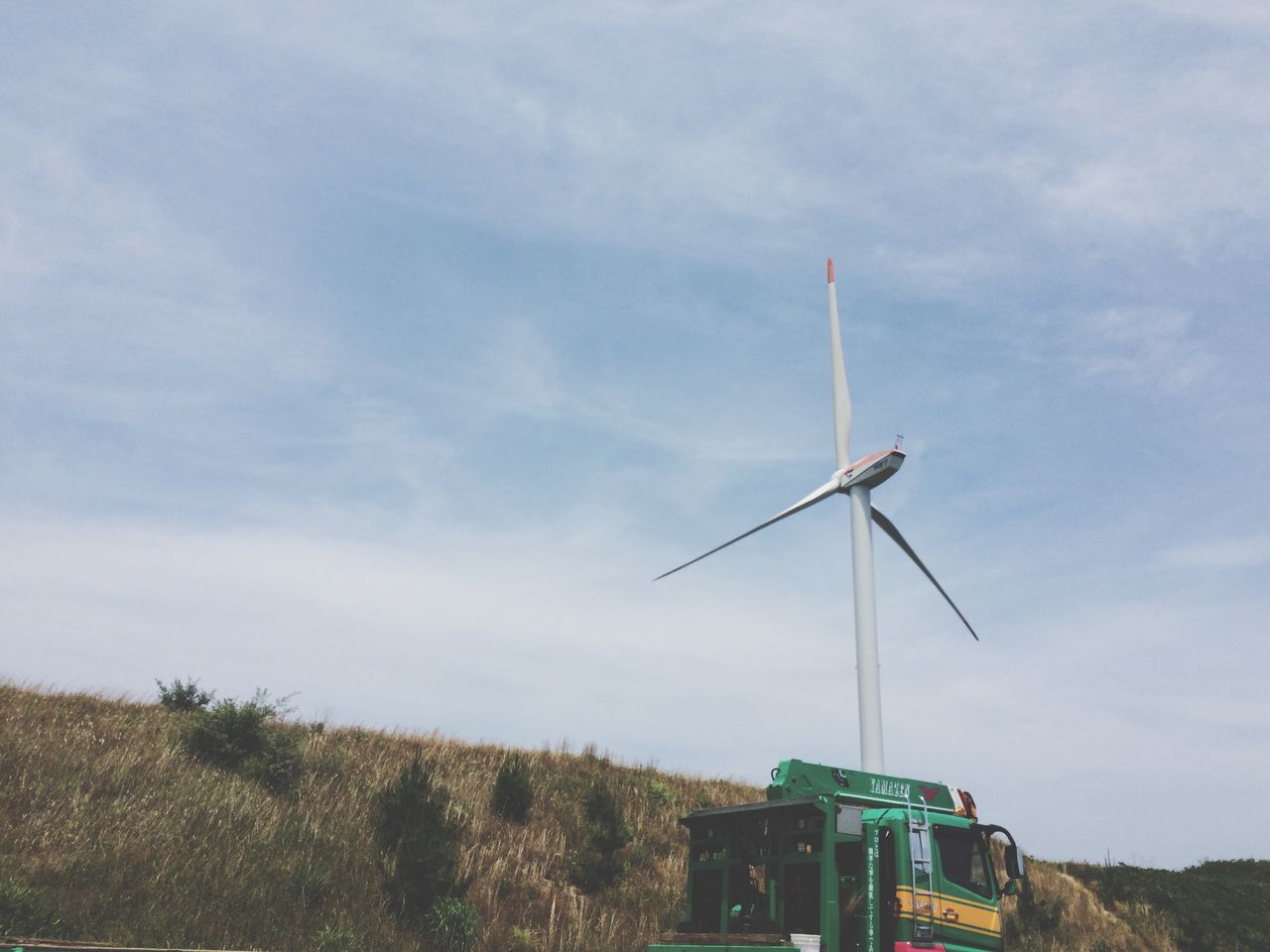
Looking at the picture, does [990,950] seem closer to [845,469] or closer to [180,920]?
[180,920]

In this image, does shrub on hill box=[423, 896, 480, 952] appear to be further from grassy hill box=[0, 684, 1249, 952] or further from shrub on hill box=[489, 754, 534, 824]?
shrub on hill box=[489, 754, 534, 824]

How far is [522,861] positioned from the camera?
28.5 metres

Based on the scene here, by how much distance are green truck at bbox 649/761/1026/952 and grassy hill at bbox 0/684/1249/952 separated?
999 cm

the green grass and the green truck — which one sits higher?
the green grass

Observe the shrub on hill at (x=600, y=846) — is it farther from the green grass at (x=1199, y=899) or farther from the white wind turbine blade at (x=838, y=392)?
the green grass at (x=1199, y=899)

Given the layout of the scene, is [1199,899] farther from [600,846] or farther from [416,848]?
[416,848]

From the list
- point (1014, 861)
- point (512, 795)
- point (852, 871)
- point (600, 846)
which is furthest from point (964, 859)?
point (512, 795)

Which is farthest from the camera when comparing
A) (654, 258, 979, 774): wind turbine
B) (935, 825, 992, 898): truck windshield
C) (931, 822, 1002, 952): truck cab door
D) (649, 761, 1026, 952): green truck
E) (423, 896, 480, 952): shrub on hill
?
(654, 258, 979, 774): wind turbine

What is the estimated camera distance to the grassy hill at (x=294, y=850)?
68.5 feet

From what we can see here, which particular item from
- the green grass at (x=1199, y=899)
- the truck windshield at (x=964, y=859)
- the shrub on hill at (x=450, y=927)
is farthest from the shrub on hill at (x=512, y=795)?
the green grass at (x=1199, y=899)

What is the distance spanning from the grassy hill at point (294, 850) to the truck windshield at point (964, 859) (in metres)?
11.9

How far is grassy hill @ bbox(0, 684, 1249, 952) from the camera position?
68.5ft

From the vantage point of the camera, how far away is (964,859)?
15.0 m

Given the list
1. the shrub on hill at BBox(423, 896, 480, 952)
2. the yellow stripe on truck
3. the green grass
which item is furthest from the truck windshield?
the green grass
